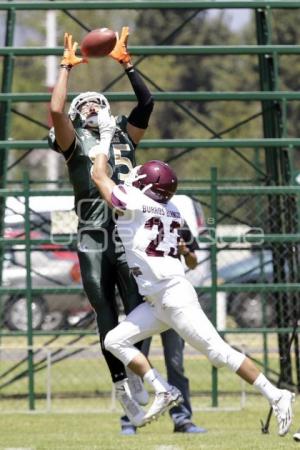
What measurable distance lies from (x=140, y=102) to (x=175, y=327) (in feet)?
5.81

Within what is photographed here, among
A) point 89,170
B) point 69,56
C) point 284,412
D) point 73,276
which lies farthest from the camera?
point 73,276

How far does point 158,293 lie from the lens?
7684mm

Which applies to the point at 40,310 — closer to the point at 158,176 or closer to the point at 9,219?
the point at 9,219

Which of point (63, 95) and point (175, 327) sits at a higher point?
point (63, 95)

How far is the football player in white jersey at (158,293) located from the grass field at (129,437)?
701 millimetres

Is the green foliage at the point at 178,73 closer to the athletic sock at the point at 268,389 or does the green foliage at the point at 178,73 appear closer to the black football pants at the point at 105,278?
the black football pants at the point at 105,278

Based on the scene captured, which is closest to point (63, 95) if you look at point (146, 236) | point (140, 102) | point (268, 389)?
point (140, 102)

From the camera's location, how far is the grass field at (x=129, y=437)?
8.48 meters

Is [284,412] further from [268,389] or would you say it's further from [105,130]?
[105,130]

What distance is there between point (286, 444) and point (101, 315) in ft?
5.08

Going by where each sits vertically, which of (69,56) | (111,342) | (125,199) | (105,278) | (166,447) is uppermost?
(69,56)

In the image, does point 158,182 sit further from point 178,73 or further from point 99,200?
point 178,73

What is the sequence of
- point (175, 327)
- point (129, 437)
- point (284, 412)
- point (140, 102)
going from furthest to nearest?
point (129, 437), point (140, 102), point (175, 327), point (284, 412)

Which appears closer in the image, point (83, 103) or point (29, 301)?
point (83, 103)
